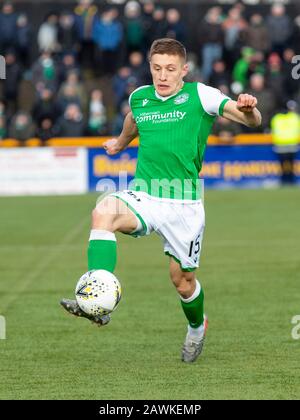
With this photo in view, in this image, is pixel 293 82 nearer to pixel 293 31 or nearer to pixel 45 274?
pixel 293 31

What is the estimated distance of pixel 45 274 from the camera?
1388 centimetres

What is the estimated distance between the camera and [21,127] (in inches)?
1064

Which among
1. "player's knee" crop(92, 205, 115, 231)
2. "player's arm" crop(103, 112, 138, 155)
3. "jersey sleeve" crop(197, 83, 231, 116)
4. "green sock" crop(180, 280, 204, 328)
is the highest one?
"jersey sleeve" crop(197, 83, 231, 116)

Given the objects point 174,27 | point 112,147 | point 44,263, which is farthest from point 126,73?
point 112,147

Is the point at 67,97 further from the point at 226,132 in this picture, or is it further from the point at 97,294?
the point at 97,294

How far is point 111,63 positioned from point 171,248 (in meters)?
22.5

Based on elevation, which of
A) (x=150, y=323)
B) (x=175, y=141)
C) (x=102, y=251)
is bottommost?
(x=150, y=323)

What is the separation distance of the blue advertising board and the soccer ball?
19.3 m

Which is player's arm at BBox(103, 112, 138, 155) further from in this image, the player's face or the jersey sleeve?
the jersey sleeve

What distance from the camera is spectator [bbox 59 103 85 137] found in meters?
27.6

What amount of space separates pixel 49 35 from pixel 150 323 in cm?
2030

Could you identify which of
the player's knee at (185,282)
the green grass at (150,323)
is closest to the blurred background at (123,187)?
the green grass at (150,323)

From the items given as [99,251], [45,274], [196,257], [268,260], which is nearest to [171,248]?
[196,257]

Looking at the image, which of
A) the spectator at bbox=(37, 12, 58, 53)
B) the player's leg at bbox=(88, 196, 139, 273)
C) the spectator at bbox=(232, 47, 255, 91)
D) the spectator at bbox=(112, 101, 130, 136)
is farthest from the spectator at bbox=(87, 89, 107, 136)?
the player's leg at bbox=(88, 196, 139, 273)
